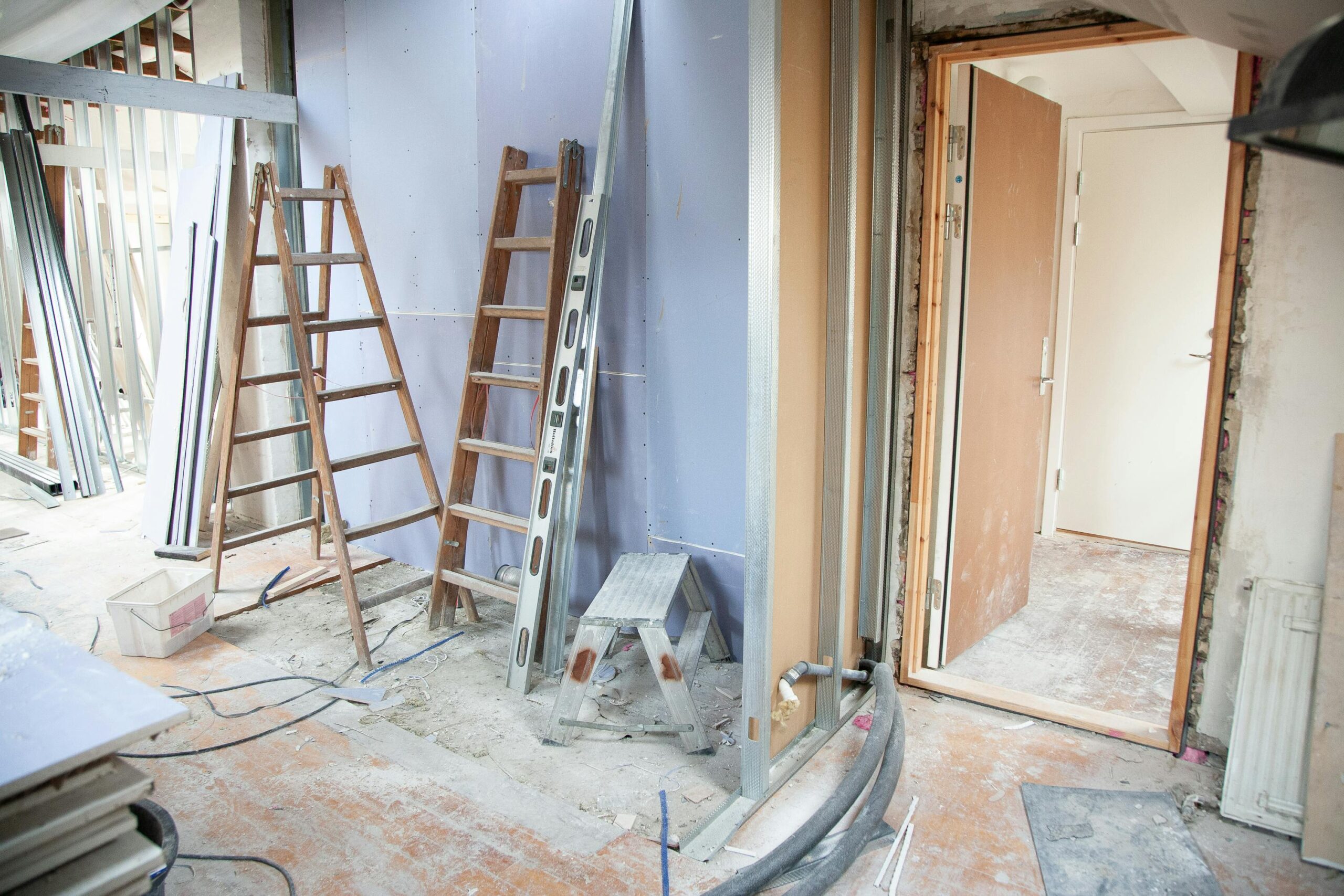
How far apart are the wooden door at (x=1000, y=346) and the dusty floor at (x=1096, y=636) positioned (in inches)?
4.9

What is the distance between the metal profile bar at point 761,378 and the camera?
2094 millimetres

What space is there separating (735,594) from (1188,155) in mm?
3212

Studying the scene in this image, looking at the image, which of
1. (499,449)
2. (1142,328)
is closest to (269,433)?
(499,449)

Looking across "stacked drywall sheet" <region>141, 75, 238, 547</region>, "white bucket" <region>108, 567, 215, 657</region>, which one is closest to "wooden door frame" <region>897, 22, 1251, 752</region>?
"white bucket" <region>108, 567, 215, 657</region>

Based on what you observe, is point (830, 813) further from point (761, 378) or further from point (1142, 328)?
point (1142, 328)

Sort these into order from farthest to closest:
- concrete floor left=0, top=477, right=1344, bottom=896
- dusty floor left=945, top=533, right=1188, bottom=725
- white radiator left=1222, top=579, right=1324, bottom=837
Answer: dusty floor left=945, top=533, right=1188, bottom=725
white radiator left=1222, top=579, right=1324, bottom=837
concrete floor left=0, top=477, right=1344, bottom=896

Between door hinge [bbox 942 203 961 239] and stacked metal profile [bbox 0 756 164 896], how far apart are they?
265 centimetres

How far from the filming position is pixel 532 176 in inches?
129

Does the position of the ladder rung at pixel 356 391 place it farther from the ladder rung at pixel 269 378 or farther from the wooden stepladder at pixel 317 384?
the ladder rung at pixel 269 378

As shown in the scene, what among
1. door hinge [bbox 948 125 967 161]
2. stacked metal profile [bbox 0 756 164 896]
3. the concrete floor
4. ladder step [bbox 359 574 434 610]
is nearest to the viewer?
stacked metal profile [bbox 0 756 164 896]

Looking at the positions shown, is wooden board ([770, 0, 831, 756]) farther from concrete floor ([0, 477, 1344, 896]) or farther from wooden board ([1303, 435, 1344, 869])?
wooden board ([1303, 435, 1344, 869])

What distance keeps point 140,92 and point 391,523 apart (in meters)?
2.15

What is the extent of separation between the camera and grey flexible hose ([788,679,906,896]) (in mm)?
2051

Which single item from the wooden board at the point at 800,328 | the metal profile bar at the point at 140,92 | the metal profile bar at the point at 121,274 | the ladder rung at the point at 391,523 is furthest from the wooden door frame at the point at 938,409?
the metal profile bar at the point at 121,274
